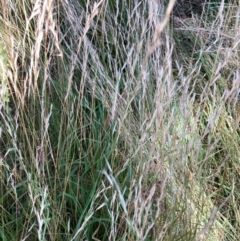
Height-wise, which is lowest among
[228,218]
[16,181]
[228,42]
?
[228,218]

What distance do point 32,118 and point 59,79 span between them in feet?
0.72

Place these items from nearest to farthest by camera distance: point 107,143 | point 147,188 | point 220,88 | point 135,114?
point 147,188 → point 107,143 → point 135,114 → point 220,88

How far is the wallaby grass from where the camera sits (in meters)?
1.03

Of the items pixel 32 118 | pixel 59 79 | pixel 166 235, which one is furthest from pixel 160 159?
pixel 59 79

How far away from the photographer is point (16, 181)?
4.11 feet

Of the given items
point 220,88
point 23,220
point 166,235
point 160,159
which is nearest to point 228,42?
point 220,88

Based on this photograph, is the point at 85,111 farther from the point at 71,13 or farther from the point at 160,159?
the point at 160,159

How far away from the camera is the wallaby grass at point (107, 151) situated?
1.03 meters

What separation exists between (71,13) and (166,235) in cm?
91

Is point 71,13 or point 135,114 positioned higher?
point 71,13

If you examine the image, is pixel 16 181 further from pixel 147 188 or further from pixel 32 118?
pixel 147 188

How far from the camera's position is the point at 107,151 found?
1.32 meters

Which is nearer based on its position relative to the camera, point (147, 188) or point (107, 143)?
point (147, 188)

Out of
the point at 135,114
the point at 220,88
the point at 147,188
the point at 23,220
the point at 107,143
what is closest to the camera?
the point at 147,188
